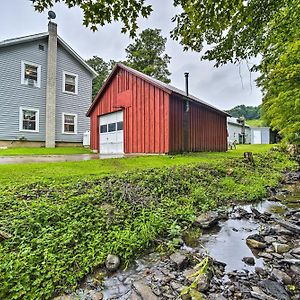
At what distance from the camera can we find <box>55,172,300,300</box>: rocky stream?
2.15 m

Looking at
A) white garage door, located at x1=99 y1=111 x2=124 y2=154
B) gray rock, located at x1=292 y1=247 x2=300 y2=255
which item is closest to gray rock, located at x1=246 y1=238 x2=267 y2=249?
gray rock, located at x1=292 y1=247 x2=300 y2=255

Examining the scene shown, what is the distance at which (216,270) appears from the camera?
8.17ft

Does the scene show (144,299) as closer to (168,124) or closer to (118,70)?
(168,124)

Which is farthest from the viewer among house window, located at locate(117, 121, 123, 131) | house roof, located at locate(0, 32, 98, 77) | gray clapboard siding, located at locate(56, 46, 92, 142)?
gray clapboard siding, located at locate(56, 46, 92, 142)

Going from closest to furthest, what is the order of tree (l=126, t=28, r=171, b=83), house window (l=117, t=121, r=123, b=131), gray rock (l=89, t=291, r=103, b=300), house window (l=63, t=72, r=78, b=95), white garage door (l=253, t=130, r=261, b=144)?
gray rock (l=89, t=291, r=103, b=300)
house window (l=117, t=121, r=123, b=131)
house window (l=63, t=72, r=78, b=95)
tree (l=126, t=28, r=171, b=83)
white garage door (l=253, t=130, r=261, b=144)

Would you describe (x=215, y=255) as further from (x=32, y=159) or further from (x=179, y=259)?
(x=32, y=159)

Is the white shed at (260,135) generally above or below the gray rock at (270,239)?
above

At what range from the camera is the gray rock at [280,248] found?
9.49ft

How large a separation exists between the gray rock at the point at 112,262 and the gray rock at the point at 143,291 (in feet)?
1.22

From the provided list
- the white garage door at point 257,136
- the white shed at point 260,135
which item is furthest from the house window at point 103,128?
the white garage door at point 257,136

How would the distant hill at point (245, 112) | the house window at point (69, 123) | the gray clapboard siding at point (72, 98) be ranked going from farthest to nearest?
the distant hill at point (245, 112), the house window at point (69, 123), the gray clapboard siding at point (72, 98)

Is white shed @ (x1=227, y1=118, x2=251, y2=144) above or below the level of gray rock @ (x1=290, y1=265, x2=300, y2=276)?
above

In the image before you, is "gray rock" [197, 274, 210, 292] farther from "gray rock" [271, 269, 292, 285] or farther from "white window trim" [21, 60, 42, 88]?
"white window trim" [21, 60, 42, 88]

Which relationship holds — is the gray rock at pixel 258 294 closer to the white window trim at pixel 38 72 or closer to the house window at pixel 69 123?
the house window at pixel 69 123
